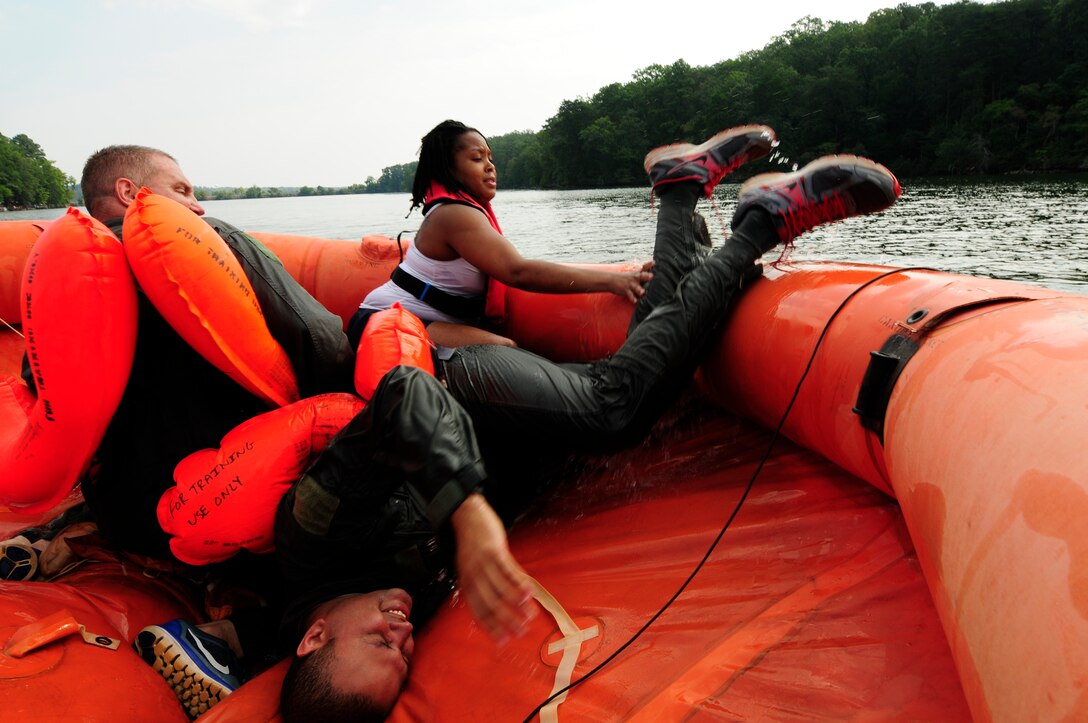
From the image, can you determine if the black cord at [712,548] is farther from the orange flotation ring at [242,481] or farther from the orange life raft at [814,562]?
the orange flotation ring at [242,481]

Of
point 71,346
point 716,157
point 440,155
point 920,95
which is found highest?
point 920,95

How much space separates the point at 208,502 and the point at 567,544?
976 mm

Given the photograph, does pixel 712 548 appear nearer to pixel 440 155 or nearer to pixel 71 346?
pixel 71 346

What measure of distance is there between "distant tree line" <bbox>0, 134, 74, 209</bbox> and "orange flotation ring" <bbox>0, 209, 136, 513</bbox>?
72.6 metres

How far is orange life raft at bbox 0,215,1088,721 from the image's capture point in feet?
2.74

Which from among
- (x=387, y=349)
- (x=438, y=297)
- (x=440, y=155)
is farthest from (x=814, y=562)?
(x=440, y=155)

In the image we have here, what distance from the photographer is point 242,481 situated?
61.1 inches

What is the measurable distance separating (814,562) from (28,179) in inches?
3189

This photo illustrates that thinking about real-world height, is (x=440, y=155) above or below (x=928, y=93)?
below

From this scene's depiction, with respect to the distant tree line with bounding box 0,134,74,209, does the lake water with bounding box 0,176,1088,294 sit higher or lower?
lower

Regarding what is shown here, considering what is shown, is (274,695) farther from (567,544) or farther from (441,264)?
(441,264)

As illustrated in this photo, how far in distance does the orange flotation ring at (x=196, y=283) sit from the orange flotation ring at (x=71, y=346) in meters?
0.08

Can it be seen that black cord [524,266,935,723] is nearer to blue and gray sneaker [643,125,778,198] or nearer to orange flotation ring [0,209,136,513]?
blue and gray sneaker [643,125,778,198]

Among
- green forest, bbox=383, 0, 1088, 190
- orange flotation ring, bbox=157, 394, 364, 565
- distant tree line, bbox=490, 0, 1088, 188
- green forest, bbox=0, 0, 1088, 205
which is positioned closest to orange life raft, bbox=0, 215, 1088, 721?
orange flotation ring, bbox=157, 394, 364, 565
